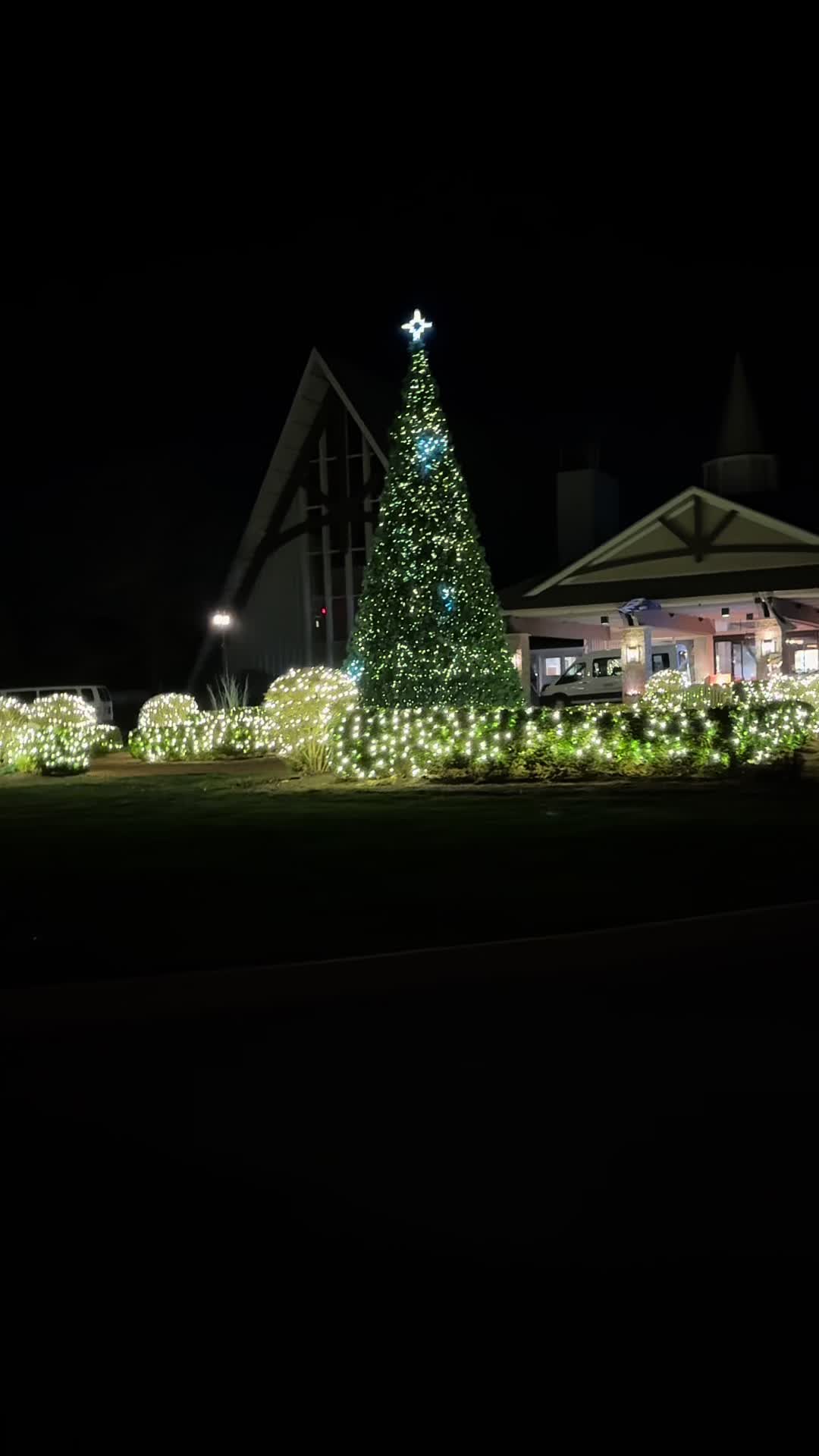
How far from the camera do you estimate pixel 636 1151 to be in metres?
4.07

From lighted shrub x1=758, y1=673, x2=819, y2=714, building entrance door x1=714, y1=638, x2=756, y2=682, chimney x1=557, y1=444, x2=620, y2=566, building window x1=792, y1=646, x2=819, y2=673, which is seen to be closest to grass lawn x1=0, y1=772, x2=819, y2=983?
lighted shrub x1=758, y1=673, x2=819, y2=714

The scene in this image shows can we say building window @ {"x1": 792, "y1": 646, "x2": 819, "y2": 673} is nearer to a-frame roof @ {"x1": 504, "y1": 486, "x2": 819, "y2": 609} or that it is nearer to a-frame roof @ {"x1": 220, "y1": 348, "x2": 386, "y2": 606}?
a-frame roof @ {"x1": 504, "y1": 486, "x2": 819, "y2": 609}

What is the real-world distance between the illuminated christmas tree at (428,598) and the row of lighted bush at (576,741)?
2.89 ft

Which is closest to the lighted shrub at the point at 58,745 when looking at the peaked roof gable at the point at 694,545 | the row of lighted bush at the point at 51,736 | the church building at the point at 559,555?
the row of lighted bush at the point at 51,736

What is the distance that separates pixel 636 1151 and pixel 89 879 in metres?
6.02

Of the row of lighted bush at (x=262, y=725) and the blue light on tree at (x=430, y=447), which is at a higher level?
the blue light on tree at (x=430, y=447)

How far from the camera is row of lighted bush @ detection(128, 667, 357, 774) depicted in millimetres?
19578

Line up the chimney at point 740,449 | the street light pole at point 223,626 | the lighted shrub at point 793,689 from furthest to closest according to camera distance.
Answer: the chimney at point 740,449 < the street light pole at point 223,626 < the lighted shrub at point 793,689

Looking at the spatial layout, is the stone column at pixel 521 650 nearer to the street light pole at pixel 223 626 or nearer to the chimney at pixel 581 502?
the chimney at pixel 581 502

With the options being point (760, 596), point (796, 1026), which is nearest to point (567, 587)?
point (760, 596)

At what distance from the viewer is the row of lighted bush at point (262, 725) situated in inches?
771

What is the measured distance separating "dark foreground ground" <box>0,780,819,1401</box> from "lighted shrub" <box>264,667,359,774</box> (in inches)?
404

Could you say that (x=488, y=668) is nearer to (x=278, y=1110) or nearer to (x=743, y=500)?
(x=278, y=1110)

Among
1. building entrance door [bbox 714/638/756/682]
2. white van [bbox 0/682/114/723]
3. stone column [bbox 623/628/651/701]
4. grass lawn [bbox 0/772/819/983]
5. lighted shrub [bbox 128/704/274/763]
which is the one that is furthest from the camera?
building entrance door [bbox 714/638/756/682]
